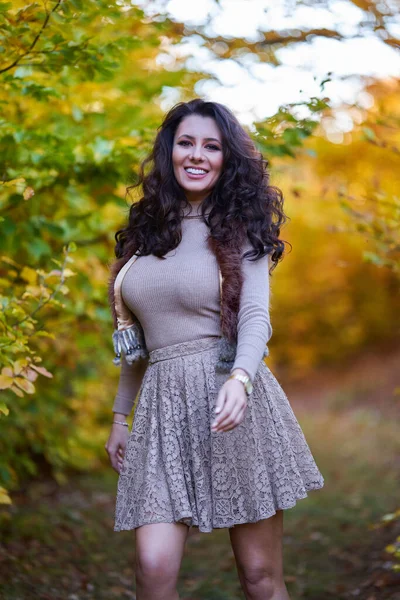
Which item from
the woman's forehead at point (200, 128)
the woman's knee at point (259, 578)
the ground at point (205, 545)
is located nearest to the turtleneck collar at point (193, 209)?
the woman's forehead at point (200, 128)

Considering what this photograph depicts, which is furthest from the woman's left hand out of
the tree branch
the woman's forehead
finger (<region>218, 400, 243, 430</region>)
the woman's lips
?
the tree branch

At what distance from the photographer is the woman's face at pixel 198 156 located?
99.3 inches

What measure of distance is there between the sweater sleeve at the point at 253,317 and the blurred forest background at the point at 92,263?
0.71 metres

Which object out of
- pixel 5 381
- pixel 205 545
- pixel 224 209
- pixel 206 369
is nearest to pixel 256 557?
pixel 206 369

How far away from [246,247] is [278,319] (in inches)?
472

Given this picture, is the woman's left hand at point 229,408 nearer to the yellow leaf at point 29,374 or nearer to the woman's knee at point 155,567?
the woman's knee at point 155,567

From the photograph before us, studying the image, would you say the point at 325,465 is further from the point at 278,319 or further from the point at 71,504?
the point at 278,319

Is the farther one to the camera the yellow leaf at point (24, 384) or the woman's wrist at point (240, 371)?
the yellow leaf at point (24, 384)

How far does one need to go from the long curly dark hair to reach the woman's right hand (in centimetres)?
48

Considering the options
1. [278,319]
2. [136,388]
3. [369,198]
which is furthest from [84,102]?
[278,319]

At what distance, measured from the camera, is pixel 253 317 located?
223 centimetres

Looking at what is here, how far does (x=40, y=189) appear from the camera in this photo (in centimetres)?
364

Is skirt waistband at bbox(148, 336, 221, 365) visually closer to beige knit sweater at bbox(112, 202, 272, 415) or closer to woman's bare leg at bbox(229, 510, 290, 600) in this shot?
beige knit sweater at bbox(112, 202, 272, 415)

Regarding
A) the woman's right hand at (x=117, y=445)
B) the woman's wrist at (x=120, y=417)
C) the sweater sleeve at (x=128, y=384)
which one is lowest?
the woman's right hand at (x=117, y=445)
